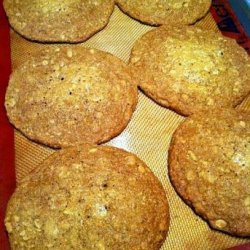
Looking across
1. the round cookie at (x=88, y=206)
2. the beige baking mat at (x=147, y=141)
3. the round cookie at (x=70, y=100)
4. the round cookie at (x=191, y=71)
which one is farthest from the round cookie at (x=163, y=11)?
the round cookie at (x=88, y=206)

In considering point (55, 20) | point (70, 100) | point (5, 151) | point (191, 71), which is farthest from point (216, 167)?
point (55, 20)

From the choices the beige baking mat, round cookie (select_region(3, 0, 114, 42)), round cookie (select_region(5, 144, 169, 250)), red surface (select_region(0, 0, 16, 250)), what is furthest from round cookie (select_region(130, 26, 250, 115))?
red surface (select_region(0, 0, 16, 250))

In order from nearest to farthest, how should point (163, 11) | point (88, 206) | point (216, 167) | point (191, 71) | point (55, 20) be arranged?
point (88, 206), point (216, 167), point (191, 71), point (55, 20), point (163, 11)

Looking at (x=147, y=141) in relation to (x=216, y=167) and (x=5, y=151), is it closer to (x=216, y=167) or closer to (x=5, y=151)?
(x=216, y=167)

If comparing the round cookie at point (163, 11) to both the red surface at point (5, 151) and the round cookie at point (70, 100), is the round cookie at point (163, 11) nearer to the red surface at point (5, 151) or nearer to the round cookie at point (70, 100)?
the round cookie at point (70, 100)

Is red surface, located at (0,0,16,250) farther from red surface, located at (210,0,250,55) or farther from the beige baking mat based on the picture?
red surface, located at (210,0,250,55)

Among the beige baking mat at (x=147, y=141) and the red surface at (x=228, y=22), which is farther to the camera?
the red surface at (x=228, y=22)

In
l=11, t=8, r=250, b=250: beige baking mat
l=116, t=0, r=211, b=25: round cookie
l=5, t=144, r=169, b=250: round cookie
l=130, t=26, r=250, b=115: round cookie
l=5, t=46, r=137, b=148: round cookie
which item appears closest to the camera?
l=5, t=144, r=169, b=250: round cookie
